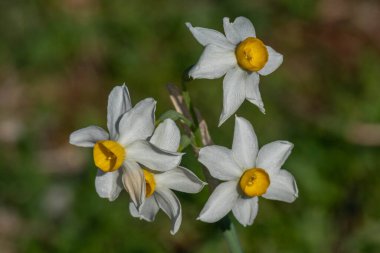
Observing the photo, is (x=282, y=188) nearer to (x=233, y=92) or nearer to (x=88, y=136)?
(x=233, y=92)

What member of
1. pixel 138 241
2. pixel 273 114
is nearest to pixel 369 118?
pixel 273 114

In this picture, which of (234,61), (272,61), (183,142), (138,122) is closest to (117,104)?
(138,122)

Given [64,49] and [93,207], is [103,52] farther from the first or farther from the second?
[93,207]

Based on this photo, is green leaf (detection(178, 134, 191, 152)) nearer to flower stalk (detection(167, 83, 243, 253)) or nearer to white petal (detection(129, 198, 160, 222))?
flower stalk (detection(167, 83, 243, 253))

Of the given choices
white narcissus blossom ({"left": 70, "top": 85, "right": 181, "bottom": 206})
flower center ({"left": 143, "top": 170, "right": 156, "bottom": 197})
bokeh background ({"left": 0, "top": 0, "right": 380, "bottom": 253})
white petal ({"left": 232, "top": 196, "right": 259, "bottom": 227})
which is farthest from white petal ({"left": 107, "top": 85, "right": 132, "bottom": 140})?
bokeh background ({"left": 0, "top": 0, "right": 380, "bottom": 253})

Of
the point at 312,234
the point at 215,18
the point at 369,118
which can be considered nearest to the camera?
the point at 312,234

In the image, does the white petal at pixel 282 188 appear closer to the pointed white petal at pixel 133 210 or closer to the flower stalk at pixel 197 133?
the flower stalk at pixel 197 133
